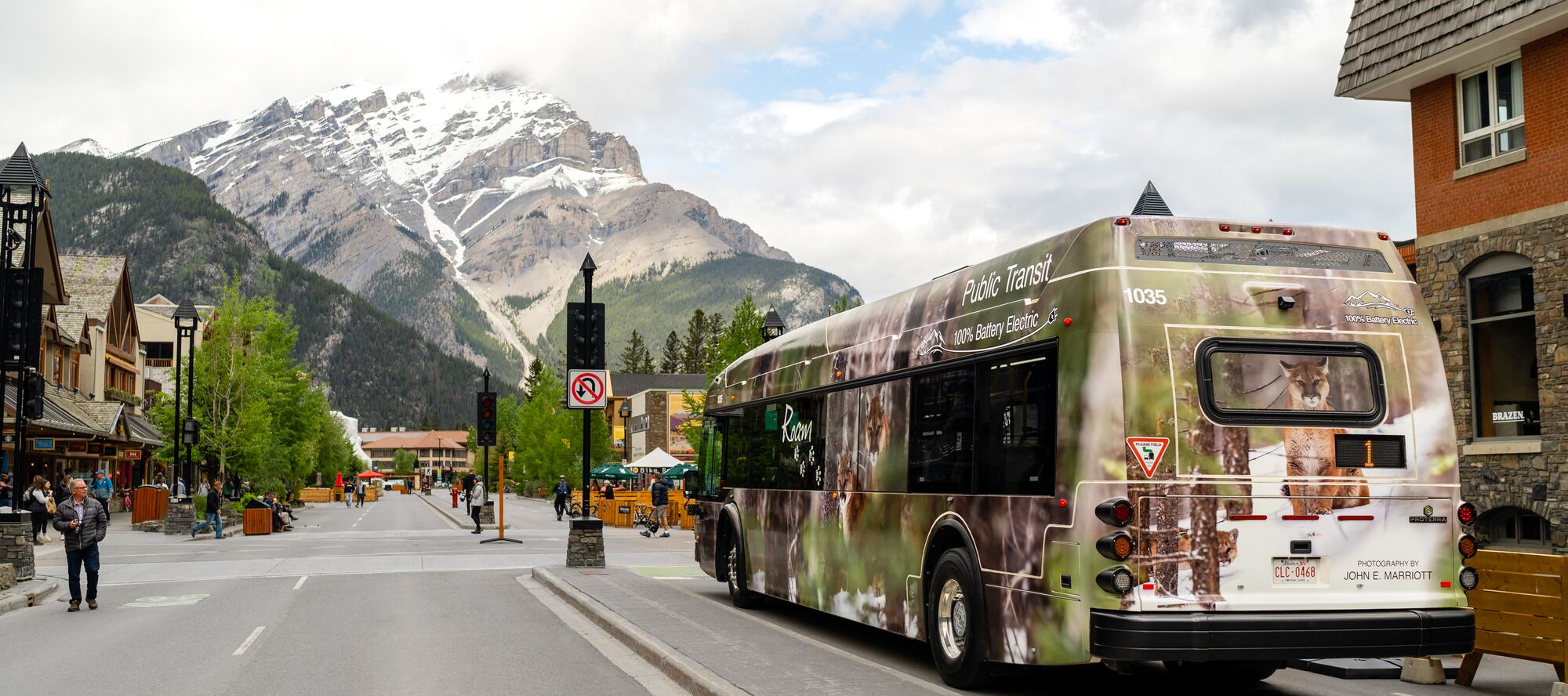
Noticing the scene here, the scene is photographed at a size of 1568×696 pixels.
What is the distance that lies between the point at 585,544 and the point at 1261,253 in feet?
48.7

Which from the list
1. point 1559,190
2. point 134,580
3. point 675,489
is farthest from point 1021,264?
point 675,489

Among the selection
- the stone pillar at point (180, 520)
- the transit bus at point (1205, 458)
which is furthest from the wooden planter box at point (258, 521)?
the transit bus at point (1205, 458)

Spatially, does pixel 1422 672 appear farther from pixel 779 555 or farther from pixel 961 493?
pixel 779 555

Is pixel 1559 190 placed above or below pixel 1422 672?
above

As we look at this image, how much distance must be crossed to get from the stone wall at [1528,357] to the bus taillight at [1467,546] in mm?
8299

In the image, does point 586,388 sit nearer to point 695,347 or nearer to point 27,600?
point 27,600

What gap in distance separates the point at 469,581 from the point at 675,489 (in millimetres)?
23857

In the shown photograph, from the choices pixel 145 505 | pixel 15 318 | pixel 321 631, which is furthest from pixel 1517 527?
pixel 145 505

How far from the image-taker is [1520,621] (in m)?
9.70

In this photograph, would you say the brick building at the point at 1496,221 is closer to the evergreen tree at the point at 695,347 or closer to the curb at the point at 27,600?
the curb at the point at 27,600

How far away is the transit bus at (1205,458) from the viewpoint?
8.16 m

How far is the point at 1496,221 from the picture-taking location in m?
17.8

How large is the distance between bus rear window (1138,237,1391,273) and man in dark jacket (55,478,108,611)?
43.9 feet

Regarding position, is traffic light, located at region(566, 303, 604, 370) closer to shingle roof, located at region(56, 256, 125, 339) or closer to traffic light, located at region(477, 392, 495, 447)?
traffic light, located at region(477, 392, 495, 447)
